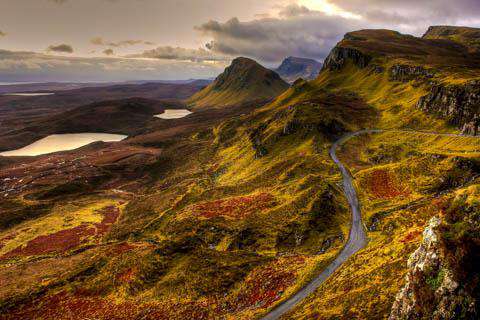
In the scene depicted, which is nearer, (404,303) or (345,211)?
(404,303)

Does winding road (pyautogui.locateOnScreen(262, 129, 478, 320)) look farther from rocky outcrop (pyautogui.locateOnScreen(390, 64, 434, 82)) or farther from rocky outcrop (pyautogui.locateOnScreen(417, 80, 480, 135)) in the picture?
rocky outcrop (pyautogui.locateOnScreen(390, 64, 434, 82))

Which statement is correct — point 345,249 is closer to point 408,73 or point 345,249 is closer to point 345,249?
point 345,249

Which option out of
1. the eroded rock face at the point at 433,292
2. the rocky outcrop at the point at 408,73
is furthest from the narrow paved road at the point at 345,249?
the rocky outcrop at the point at 408,73

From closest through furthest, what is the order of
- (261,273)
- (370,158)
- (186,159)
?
(261,273) → (370,158) → (186,159)

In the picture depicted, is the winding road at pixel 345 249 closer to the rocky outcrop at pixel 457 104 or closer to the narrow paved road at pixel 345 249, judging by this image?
the narrow paved road at pixel 345 249

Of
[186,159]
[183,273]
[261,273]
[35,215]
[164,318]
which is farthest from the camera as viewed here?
[186,159]

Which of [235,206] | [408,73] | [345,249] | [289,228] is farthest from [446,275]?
[408,73]

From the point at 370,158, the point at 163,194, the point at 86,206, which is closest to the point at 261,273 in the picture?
the point at 370,158

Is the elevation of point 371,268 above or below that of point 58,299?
above

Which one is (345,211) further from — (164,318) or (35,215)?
(35,215)
